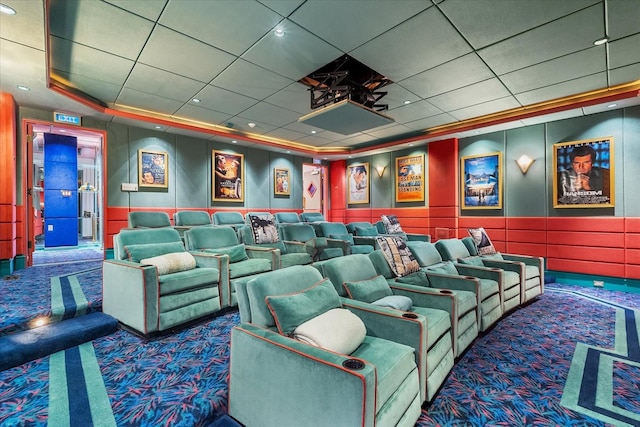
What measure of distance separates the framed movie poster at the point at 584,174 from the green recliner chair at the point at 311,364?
5.32 metres

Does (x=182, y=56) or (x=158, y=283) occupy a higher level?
(x=182, y=56)

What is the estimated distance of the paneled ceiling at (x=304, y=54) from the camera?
8.87 ft

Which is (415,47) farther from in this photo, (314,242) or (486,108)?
(314,242)

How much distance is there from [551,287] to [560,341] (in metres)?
2.78

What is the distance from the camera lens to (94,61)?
3615 mm

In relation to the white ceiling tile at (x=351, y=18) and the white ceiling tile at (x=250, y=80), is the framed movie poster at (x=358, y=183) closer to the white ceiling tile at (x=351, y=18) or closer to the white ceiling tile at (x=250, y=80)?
the white ceiling tile at (x=250, y=80)

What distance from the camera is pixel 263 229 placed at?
4695mm

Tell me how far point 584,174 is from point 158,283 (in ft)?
21.9

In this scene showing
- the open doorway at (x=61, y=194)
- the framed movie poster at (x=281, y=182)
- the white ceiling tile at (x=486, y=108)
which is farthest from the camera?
the framed movie poster at (x=281, y=182)

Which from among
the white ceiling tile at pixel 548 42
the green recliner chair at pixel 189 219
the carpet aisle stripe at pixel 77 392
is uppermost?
the white ceiling tile at pixel 548 42

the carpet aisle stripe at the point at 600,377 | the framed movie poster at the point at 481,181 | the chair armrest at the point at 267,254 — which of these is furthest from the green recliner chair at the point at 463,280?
the framed movie poster at the point at 481,181

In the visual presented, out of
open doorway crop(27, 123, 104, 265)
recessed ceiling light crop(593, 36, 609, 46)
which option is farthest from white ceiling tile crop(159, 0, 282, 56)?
open doorway crop(27, 123, 104, 265)

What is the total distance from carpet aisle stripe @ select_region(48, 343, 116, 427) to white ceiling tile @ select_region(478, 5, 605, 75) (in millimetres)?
4698

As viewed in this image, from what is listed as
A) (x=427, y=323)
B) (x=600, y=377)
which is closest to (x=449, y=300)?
(x=427, y=323)
